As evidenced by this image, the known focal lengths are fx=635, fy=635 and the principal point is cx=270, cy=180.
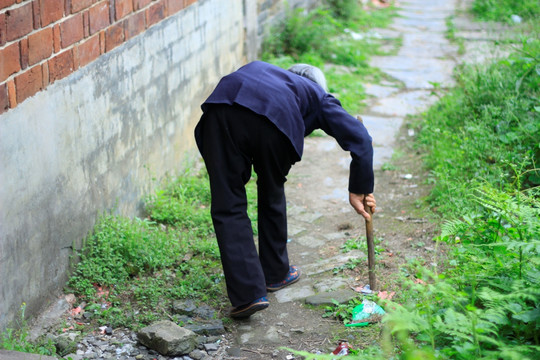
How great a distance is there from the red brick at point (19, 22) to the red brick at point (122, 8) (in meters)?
1.00

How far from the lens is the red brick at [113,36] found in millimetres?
4020

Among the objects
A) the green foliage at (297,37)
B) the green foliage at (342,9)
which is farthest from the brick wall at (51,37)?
the green foliage at (342,9)

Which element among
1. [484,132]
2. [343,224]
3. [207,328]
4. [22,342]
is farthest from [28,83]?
[484,132]

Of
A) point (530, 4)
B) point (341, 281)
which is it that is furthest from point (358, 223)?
point (530, 4)

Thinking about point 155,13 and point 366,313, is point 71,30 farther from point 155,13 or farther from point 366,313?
point 366,313

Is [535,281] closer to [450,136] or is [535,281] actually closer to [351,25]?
[450,136]

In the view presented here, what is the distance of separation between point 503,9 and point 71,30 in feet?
30.3

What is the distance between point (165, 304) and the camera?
144 inches

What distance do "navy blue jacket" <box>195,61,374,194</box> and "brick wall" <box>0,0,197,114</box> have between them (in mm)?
872

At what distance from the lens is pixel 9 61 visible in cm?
306

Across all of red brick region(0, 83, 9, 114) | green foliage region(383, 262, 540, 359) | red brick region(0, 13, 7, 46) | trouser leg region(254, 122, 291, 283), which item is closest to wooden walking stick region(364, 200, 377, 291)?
trouser leg region(254, 122, 291, 283)

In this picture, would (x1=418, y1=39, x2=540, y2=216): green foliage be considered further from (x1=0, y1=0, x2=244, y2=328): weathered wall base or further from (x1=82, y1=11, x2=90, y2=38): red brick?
(x1=82, y1=11, x2=90, y2=38): red brick

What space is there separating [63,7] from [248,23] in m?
3.94

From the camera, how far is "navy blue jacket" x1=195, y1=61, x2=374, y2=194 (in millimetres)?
3240
